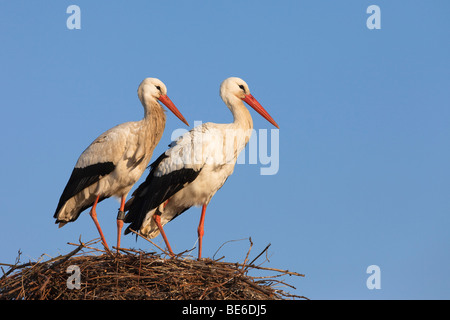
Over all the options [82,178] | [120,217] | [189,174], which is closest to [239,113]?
[189,174]

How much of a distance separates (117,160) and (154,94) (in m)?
0.92

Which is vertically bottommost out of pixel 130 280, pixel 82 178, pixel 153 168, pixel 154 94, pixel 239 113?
pixel 130 280

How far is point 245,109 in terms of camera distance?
838 centimetres

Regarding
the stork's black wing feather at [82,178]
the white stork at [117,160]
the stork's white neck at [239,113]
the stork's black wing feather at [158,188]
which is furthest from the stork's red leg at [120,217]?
the stork's white neck at [239,113]

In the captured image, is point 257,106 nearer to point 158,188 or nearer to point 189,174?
point 189,174

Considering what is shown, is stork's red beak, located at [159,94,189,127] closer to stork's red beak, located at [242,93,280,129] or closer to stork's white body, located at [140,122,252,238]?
stork's white body, located at [140,122,252,238]

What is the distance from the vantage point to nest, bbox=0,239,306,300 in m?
5.86

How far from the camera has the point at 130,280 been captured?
5934 mm

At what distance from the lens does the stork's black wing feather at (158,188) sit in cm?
782

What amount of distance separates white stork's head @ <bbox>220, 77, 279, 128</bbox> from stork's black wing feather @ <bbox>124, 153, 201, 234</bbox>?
3.64ft
